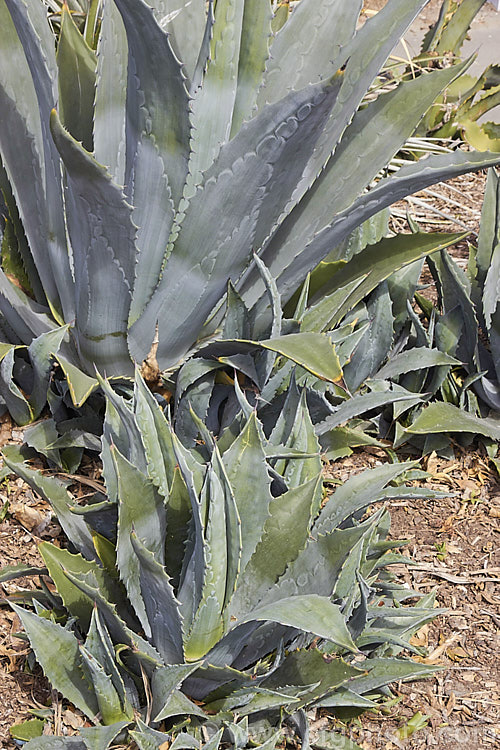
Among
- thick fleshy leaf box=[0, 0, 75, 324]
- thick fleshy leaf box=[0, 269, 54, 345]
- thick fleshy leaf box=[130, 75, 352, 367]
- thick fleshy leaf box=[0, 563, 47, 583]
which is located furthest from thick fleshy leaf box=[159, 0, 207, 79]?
thick fleshy leaf box=[0, 563, 47, 583]

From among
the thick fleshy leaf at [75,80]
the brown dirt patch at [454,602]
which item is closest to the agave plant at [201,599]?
the brown dirt patch at [454,602]

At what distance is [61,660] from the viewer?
1500 millimetres

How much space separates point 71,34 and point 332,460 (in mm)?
1246

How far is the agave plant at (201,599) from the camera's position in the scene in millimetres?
1419

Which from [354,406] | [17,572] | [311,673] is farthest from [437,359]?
[17,572]

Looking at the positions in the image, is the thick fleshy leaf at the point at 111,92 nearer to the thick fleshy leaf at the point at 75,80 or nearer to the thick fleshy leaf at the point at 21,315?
the thick fleshy leaf at the point at 75,80

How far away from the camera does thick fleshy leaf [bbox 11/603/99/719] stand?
1.47 m

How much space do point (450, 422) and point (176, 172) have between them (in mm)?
995

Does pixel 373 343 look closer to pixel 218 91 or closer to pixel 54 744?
pixel 218 91

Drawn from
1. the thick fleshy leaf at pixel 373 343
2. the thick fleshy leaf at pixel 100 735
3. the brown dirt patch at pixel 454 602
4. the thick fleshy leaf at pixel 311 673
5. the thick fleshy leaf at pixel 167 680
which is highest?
the thick fleshy leaf at pixel 373 343

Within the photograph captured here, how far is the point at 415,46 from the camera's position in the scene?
4660 millimetres

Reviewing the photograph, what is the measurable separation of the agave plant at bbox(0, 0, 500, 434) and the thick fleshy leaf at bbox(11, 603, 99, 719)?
0.46 m

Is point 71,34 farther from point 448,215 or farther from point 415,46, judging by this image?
point 415,46

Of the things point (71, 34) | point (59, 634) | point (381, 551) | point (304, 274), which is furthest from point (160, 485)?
point (71, 34)
